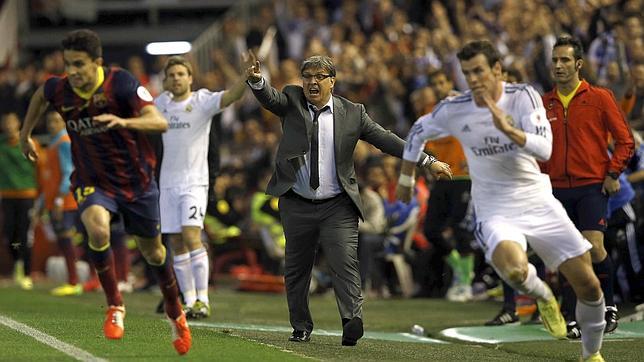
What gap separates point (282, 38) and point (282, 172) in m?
14.9

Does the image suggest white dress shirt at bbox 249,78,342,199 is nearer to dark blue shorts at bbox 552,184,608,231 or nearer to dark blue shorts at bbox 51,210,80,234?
dark blue shorts at bbox 552,184,608,231

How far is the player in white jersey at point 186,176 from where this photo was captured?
539 inches

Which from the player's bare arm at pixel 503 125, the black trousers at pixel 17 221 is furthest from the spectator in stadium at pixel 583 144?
the black trousers at pixel 17 221

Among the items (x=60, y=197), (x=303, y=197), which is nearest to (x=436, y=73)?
(x=303, y=197)

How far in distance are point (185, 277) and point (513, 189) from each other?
17.3ft

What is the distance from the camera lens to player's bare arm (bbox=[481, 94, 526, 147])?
8680 millimetres

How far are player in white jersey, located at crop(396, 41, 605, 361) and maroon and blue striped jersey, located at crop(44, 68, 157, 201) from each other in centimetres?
233

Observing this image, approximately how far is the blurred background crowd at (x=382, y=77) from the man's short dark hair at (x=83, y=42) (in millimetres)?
4214

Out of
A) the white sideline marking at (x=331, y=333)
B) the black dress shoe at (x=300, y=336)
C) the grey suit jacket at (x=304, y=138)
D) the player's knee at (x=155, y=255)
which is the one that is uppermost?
the grey suit jacket at (x=304, y=138)

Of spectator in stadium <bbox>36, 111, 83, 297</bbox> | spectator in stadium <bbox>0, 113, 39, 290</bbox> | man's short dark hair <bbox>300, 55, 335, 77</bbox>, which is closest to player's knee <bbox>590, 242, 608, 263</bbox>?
man's short dark hair <bbox>300, 55, 335, 77</bbox>

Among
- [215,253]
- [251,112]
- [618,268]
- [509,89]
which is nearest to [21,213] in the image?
[215,253]

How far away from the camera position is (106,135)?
10.3 m

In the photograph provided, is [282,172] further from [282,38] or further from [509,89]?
[282,38]

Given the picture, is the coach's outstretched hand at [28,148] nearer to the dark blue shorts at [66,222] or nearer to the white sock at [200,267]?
the white sock at [200,267]
